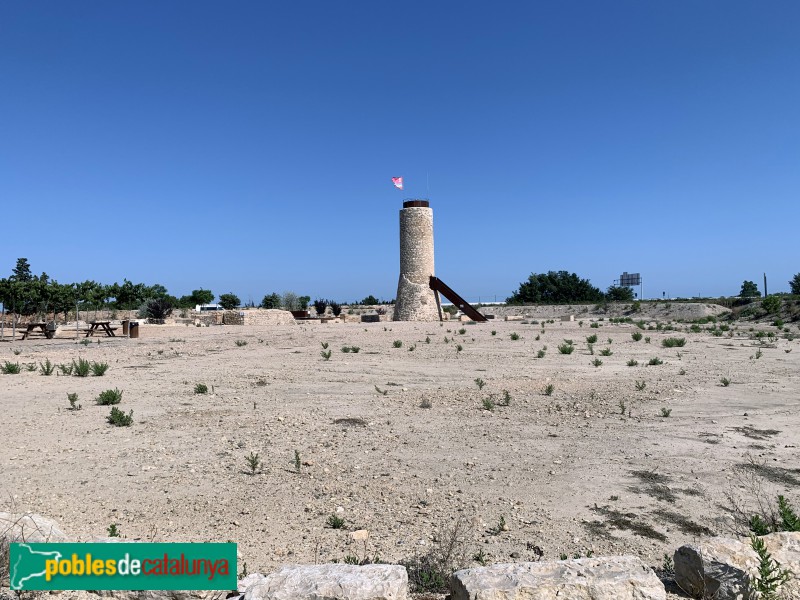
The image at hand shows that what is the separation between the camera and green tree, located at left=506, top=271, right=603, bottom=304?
58156 mm

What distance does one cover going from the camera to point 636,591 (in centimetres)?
231

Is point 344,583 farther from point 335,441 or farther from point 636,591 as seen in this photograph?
point 335,441

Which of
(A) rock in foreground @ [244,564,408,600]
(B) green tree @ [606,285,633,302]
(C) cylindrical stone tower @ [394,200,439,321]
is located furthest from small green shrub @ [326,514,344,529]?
(B) green tree @ [606,285,633,302]

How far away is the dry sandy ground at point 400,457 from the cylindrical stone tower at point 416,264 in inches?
944

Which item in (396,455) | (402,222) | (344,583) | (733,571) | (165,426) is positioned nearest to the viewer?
(344,583)

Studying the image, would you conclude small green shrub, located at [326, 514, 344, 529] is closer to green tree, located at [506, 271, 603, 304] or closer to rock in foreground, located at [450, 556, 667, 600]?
rock in foreground, located at [450, 556, 667, 600]

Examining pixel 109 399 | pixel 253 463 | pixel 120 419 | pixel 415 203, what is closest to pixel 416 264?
pixel 415 203

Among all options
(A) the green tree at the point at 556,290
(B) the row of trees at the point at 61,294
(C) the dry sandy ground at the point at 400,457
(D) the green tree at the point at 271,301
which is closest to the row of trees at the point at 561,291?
(A) the green tree at the point at 556,290

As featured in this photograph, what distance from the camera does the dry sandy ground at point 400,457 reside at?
3.61m

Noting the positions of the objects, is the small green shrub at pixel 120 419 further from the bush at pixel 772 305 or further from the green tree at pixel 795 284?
the green tree at pixel 795 284

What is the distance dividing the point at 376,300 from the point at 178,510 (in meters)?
57.9

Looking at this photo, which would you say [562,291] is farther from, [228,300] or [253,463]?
[253,463]

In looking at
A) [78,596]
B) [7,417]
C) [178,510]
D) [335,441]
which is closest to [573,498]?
[335,441]

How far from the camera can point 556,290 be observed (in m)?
58.7
